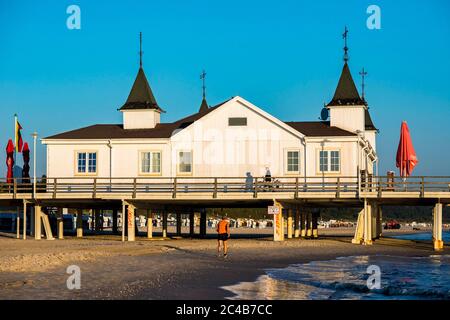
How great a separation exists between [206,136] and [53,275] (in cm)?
2194

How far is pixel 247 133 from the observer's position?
42.2 meters

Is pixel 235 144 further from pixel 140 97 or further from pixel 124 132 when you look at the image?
pixel 140 97

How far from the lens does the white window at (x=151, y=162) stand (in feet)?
140

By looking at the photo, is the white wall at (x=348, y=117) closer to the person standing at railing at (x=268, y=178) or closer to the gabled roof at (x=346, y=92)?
the gabled roof at (x=346, y=92)

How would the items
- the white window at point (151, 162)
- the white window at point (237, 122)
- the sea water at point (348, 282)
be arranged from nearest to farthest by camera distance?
the sea water at point (348, 282) → the white window at point (237, 122) → the white window at point (151, 162)

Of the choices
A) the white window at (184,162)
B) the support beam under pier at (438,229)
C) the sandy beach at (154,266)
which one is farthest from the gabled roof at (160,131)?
the sandy beach at (154,266)

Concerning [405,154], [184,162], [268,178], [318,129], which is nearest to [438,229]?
[405,154]

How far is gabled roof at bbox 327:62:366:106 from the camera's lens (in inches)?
1763

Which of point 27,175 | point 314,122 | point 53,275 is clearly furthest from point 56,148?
point 53,275

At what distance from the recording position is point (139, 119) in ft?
152

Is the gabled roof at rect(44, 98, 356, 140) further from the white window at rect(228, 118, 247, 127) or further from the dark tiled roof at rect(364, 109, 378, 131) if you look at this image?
the dark tiled roof at rect(364, 109, 378, 131)

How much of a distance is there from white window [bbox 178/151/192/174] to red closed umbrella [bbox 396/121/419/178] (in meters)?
10.7

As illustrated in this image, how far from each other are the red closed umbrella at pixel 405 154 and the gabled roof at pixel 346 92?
5.02 metres

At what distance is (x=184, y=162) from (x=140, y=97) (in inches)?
264
